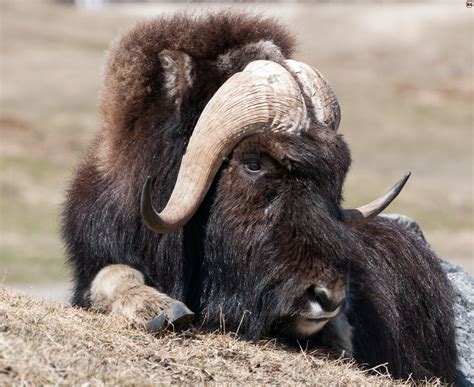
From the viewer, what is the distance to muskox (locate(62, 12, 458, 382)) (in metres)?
4.84

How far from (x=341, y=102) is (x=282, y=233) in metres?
28.5

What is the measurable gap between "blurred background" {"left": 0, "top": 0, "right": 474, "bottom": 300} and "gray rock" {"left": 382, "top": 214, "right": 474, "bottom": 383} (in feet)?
5.20

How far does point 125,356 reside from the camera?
4320 mm

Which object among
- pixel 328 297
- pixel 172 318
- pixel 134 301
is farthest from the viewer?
pixel 134 301

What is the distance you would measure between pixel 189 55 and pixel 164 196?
713 millimetres

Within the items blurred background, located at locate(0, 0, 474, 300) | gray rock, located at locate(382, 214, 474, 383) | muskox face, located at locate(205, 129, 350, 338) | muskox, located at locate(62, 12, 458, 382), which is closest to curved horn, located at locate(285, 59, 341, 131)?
muskox, located at locate(62, 12, 458, 382)

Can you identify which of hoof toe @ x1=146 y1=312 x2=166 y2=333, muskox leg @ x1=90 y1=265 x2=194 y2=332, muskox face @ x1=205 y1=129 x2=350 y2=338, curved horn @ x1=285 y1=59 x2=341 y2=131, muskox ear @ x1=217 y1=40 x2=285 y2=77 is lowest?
hoof toe @ x1=146 y1=312 x2=166 y2=333

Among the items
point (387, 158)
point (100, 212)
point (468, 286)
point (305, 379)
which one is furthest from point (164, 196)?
point (387, 158)

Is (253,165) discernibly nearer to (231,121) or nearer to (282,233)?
(231,121)

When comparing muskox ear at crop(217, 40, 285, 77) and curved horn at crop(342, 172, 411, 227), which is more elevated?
muskox ear at crop(217, 40, 285, 77)

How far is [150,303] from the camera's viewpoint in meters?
4.85

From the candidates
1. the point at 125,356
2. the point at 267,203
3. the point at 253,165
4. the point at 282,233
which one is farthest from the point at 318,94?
the point at 125,356

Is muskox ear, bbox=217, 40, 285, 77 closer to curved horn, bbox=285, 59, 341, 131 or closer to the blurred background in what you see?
curved horn, bbox=285, 59, 341, 131

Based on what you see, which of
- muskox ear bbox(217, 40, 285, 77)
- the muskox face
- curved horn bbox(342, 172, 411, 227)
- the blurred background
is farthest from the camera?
the blurred background
